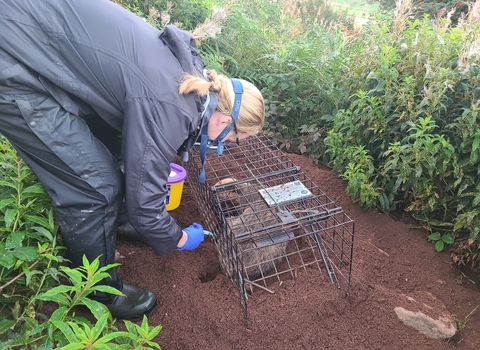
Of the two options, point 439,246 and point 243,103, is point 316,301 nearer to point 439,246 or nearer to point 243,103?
point 439,246

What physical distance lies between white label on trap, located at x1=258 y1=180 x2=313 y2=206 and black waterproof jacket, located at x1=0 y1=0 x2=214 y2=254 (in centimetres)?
72

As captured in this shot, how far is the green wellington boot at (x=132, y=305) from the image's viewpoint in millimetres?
2244

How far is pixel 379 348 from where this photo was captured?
7.05 ft

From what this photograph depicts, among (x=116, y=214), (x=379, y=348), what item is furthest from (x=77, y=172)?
(x=379, y=348)

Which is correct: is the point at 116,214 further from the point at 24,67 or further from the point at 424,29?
the point at 424,29

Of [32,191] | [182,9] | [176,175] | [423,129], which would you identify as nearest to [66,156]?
[32,191]

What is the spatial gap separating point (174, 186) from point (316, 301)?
1293 millimetres

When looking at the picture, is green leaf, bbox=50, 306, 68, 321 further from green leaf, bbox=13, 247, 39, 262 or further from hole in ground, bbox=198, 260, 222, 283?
hole in ground, bbox=198, 260, 222, 283

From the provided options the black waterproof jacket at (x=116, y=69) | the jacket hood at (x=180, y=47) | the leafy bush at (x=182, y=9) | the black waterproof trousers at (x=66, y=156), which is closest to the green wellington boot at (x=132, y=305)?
the black waterproof trousers at (x=66, y=156)

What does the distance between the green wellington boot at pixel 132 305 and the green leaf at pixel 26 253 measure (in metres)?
0.71

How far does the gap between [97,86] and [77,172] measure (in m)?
0.42

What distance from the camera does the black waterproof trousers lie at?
179 centimetres

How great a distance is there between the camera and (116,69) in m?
1.80

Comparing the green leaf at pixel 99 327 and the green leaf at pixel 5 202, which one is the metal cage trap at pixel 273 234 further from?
the green leaf at pixel 5 202
